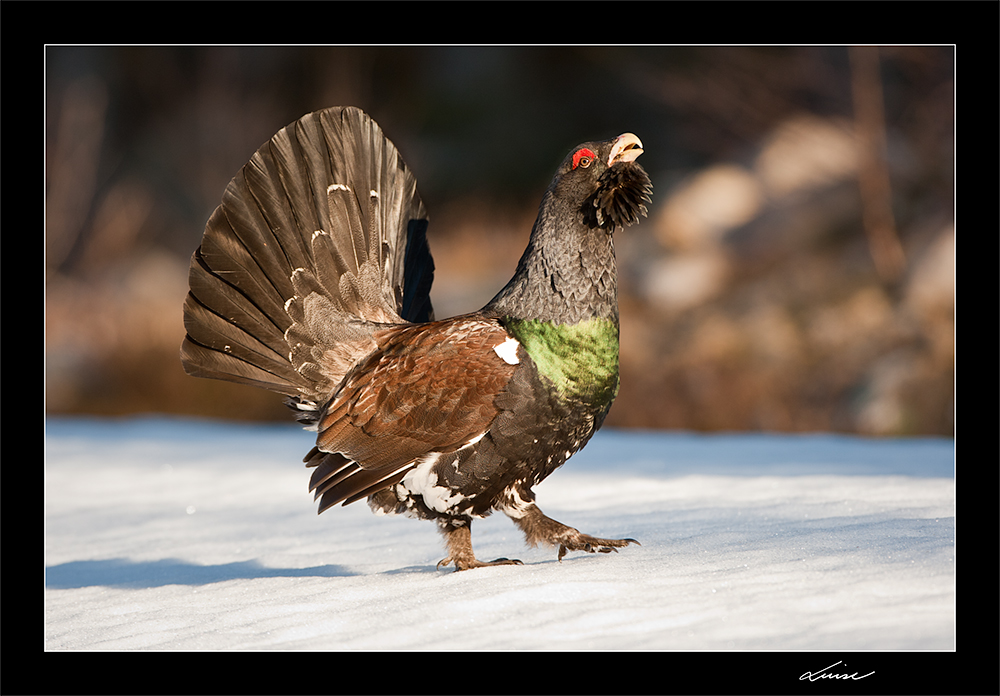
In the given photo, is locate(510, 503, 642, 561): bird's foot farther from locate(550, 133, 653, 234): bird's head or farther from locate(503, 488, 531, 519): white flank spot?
locate(550, 133, 653, 234): bird's head

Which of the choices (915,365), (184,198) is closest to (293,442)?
(915,365)

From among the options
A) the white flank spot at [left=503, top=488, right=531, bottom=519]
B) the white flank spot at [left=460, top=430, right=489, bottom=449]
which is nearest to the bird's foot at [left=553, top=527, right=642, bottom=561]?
the white flank spot at [left=503, top=488, right=531, bottom=519]

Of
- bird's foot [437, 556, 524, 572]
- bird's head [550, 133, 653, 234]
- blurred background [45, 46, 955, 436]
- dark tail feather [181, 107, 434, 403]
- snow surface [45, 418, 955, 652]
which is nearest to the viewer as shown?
snow surface [45, 418, 955, 652]

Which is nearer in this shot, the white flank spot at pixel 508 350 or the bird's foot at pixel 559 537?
the white flank spot at pixel 508 350

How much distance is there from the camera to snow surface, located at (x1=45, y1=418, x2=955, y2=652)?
2627mm

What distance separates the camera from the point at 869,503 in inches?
151

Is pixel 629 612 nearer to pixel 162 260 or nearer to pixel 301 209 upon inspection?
pixel 301 209

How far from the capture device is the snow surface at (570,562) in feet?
8.62

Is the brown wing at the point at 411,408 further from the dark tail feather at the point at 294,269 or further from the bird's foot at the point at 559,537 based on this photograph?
the bird's foot at the point at 559,537

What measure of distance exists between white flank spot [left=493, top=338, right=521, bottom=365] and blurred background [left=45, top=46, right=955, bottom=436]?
8.11m

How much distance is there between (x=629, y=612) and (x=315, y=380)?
1.75 m

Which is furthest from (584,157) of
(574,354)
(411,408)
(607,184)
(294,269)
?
(294,269)

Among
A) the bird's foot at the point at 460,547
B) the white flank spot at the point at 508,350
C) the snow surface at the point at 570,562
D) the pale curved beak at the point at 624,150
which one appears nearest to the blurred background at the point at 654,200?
the snow surface at the point at 570,562

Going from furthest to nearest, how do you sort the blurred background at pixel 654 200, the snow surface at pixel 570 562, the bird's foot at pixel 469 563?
the blurred background at pixel 654 200 < the bird's foot at pixel 469 563 < the snow surface at pixel 570 562
